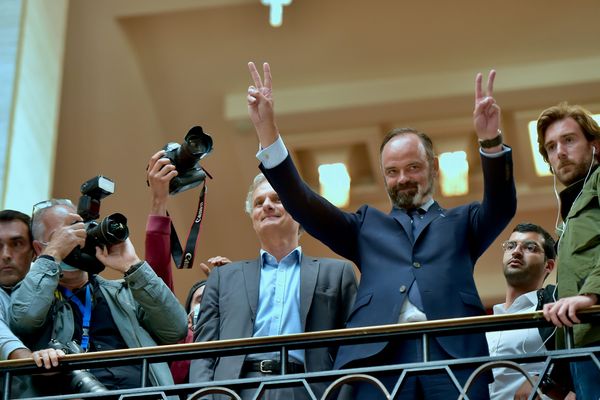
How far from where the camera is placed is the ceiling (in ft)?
31.9

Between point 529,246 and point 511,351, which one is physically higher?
point 529,246

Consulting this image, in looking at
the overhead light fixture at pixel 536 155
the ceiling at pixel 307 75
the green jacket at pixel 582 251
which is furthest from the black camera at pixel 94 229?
the overhead light fixture at pixel 536 155

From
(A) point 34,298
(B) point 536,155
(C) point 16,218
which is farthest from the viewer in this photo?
(B) point 536,155

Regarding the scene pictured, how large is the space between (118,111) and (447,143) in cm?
290

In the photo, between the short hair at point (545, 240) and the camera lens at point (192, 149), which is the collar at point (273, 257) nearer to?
the camera lens at point (192, 149)

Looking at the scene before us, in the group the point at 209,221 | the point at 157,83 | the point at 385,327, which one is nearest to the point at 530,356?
the point at 385,327

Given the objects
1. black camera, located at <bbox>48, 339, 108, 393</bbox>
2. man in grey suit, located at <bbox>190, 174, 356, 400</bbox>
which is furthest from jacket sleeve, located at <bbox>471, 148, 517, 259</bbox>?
black camera, located at <bbox>48, 339, 108, 393</bbox>

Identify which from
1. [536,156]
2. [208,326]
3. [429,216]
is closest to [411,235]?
[429,216]

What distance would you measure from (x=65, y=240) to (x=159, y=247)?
0.42 meters

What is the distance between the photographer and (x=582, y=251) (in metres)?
4.39

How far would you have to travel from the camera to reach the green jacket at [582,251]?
4227 millimetres

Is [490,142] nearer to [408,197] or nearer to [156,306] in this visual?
[408,197]

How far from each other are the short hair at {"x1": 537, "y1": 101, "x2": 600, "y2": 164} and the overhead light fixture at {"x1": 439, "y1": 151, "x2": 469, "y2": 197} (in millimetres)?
6133

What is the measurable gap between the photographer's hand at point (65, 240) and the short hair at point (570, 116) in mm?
1895
